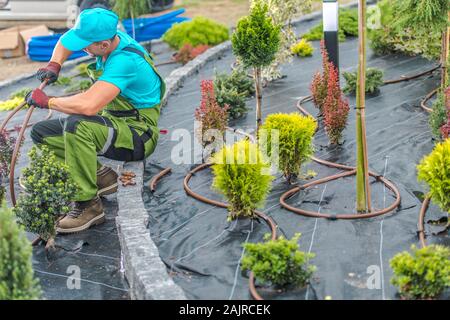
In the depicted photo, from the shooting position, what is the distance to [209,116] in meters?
6.82

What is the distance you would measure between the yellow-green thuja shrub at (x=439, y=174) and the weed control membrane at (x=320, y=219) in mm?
Result: 261

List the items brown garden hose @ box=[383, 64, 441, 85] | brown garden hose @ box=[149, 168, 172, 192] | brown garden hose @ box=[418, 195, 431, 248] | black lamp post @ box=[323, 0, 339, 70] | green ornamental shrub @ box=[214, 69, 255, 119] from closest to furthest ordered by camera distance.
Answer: brown garden hose @ box=[418, 195, 431, 248] → brown garden hose @ box=[149, 168, 172, 192] → green ornamental shrub @ box=[214, 69, 255, 119] → black lamp post @ box=[323, 0, 339, 70] → brown garden hose @ box=[383, 64, 441, 85]

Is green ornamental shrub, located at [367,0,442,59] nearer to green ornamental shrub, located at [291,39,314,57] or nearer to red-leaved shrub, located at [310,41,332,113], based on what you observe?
green ornamental shrub, located at [291,39,314,57]

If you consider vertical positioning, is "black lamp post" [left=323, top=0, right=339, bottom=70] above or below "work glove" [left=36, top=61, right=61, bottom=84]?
below

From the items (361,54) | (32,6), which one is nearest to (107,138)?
(361,54)

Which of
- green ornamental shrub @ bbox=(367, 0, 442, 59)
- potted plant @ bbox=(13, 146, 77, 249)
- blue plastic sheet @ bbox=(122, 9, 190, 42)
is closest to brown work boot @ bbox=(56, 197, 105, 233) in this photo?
potted plant @ bbox=(13, 146, 77, 249)

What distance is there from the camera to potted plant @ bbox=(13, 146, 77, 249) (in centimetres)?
539

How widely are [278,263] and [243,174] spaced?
1054 mm

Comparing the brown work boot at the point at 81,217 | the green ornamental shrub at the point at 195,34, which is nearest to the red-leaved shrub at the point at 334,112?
the brown work boot at the point at 81,217

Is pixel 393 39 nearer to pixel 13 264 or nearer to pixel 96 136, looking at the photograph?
pixel 96 136

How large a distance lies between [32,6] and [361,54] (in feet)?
36.0

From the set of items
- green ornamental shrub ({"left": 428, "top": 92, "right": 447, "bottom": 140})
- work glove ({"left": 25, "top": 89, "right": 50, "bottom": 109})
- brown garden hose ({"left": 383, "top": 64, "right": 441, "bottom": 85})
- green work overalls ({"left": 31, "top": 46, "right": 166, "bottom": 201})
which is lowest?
brown garden hose ({"left": 383, "top": 64, "right": 441, "bottom": 85})

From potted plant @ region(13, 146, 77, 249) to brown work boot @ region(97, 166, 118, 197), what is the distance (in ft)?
Answer: 2.69
